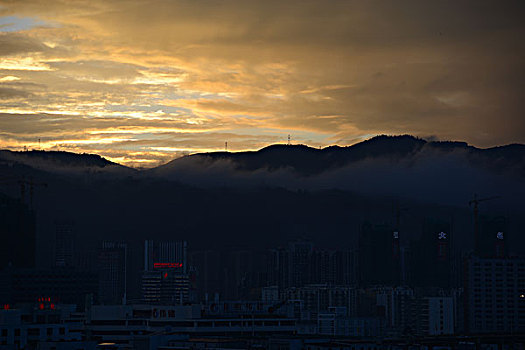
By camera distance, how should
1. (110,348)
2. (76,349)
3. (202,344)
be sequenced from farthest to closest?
1. (202,344)
2. (110,348)
3. (76,349)

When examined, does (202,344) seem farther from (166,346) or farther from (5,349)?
(5,349)

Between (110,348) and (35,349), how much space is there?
14.8m

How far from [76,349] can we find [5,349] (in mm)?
15048

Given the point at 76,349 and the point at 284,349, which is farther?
the point at 284,349

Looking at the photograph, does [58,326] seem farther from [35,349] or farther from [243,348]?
[243,348]

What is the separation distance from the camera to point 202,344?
196250mm

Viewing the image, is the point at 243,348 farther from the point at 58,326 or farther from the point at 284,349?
the point at 58,326

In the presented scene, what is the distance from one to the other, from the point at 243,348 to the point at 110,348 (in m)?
25.7

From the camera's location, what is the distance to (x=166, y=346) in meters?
194

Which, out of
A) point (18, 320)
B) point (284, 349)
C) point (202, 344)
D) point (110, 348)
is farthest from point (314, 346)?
point (18, 320)

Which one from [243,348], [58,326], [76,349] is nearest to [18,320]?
[58,326]

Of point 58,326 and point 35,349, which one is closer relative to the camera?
point 35,349

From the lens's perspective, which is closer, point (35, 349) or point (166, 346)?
point (35, 349)

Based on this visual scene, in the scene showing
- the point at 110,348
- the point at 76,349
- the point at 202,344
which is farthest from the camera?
the point at 202,344
